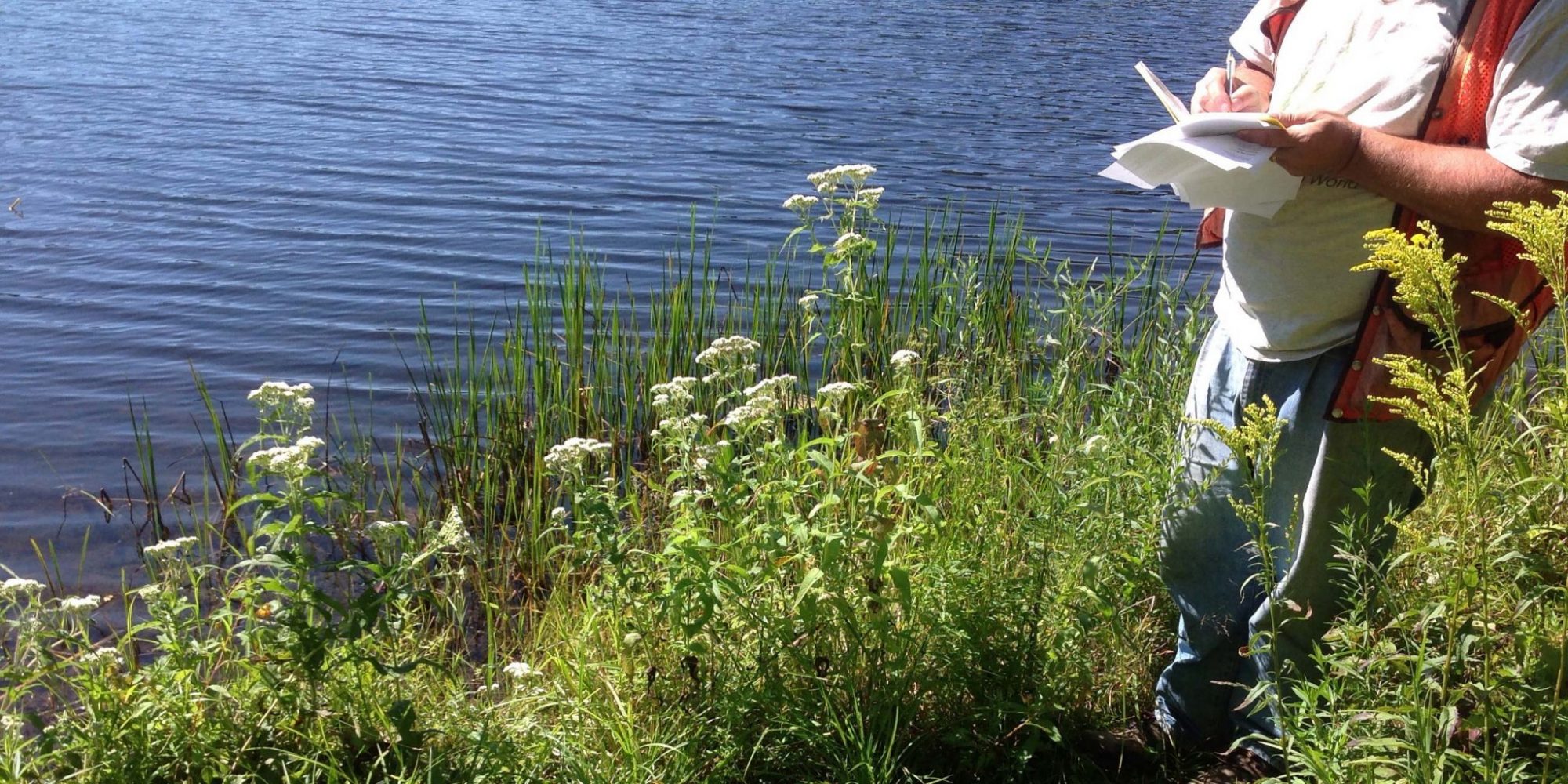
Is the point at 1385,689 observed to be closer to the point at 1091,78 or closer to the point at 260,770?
the point at 260,770

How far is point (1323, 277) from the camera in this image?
102 inches

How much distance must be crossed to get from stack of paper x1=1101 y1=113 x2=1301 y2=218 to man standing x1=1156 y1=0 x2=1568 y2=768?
0.13 ft

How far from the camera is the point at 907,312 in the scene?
5.84 meters

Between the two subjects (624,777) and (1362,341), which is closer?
(1362,341)

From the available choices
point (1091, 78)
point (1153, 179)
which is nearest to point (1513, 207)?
point (1153, 179)

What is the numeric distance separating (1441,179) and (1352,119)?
0.77 feet

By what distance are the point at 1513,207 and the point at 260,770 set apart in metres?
2.50

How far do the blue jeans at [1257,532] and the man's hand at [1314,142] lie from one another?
403mm

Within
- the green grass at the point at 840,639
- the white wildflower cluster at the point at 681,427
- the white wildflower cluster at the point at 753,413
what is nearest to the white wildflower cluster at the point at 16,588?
the green grass at the point at 840,639

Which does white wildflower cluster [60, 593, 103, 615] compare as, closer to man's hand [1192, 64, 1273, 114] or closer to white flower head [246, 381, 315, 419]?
white flower head [246, 381, 315, 419]

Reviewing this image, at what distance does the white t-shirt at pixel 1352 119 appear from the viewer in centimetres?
229

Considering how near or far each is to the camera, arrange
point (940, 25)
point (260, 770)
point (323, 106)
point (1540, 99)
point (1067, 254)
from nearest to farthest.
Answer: point (1540, 99) < point (260, 770) < point (1067, 254) < point (323, 106) < point (940, 25)

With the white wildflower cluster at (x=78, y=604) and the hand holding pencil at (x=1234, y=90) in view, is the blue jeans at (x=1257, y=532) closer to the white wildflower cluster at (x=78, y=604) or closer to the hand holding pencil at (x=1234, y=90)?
the hand holding pencil at (x=1234, y=90)

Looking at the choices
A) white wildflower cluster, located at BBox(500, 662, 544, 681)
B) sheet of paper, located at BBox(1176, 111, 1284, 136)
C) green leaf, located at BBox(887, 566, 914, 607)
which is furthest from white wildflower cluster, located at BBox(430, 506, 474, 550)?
sheet of paper, located at BBox(1176, 111, 1284, 136)
